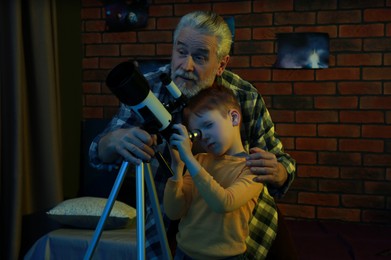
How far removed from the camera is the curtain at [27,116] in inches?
95.2

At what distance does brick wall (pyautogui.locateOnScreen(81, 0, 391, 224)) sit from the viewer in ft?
8.91

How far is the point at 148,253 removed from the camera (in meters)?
1.48

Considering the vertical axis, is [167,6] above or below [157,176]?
above

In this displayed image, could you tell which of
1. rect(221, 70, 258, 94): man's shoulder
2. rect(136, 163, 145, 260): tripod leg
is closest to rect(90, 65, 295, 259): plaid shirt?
rect(221, 70, 258, 94): man's shoulder

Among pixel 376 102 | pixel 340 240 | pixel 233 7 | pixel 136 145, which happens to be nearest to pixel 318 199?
pixel 340 240

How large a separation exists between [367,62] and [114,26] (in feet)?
5.25

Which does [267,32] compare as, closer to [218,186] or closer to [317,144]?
[317,144]

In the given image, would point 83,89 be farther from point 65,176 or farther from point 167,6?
point 167,6

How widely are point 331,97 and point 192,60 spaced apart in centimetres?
167

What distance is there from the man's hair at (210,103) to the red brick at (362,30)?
175 cm

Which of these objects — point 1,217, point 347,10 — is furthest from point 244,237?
point 347,10

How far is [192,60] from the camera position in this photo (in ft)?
4.31

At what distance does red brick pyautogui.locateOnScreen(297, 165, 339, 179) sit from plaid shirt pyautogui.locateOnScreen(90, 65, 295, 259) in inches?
53.7

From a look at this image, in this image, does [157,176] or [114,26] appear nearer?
[157,176]
